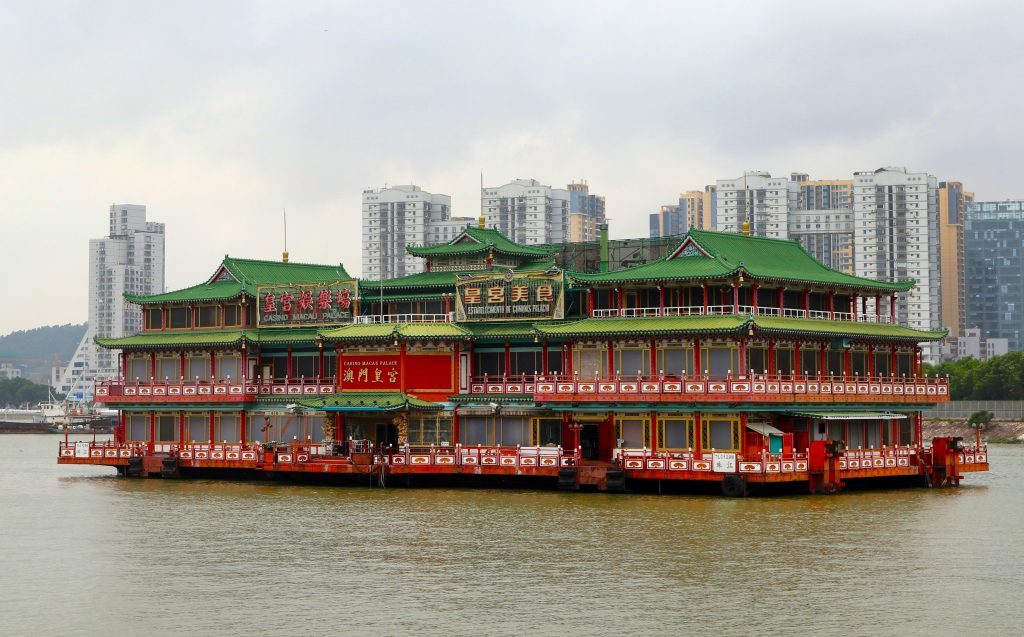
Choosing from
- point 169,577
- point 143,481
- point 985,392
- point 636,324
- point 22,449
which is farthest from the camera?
point 985,392

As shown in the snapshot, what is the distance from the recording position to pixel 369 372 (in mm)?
75375

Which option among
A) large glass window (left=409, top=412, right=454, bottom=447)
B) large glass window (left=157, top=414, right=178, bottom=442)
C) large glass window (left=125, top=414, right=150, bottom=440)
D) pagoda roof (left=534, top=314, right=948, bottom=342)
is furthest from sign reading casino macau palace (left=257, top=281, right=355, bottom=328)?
pagoda roof (left=534, top=314, right=948, bottom=342)

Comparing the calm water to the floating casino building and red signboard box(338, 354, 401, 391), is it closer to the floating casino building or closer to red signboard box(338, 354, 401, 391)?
the floating casino building

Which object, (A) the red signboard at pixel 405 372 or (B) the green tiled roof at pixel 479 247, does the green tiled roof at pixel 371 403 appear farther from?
(B) the green tiled roof at pixel 479 247

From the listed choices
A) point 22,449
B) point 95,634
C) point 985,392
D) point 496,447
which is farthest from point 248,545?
point 985,392

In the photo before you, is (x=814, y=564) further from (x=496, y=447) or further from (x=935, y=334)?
(x=935, y=334)

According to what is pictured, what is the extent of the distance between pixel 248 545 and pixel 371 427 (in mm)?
26536

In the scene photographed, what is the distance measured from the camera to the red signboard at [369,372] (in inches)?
2940

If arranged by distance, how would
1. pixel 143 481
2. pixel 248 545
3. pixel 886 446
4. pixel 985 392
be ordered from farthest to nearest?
pixel 985 392 → pixel 143 481 → pixel 886 446 → pixel 248 545

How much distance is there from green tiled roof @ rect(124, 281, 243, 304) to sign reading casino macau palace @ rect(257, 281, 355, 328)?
6.39 feet

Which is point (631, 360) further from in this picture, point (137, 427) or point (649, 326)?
point (137, 427)

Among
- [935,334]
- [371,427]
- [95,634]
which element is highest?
[935,334]

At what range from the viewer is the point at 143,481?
8012 centimetres

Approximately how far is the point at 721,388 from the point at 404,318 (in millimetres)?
22189
